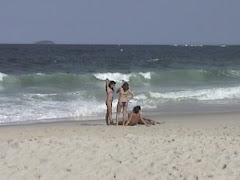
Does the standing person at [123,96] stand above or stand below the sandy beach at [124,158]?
above

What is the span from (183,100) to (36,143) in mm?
11078

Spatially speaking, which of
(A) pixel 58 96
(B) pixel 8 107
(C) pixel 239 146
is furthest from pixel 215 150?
(A) pixel 58 96

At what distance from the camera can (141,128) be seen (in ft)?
37.0

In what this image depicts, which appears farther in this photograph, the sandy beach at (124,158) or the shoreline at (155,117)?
the shoreline at (155,117)

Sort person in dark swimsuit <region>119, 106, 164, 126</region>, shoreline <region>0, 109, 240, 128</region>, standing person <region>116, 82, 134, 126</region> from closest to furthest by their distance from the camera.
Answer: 1. person in dark swimsuit <region>119, 106, 164, 126</region>
2. standing person <region>116, 82, 134, 126</region>
3. shoreline <region>0, 109, 240, 128</region>

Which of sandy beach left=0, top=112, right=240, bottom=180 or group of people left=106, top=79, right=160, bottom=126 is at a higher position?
group of people left=106, top=79, right=160, bottom=126

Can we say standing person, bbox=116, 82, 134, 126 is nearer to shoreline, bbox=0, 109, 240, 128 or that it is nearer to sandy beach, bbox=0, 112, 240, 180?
shoreline, bbox=0, 109, 240, 128

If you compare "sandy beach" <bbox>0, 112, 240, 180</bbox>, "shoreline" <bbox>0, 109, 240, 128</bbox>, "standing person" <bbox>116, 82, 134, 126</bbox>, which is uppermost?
"standing person" <bbox>116, 82, 134, 126</bbox>

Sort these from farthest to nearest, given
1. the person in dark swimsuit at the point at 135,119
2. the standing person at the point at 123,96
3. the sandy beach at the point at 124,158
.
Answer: the standing person at the point at 123,96 < the person in dark swimsuit at the point at 135,119 < the sandy beach at the point at 124,158

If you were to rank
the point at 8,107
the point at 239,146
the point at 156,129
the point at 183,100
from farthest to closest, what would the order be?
the point at 183,100, the point at 8,107, the point at 156,129, the point at 239,146

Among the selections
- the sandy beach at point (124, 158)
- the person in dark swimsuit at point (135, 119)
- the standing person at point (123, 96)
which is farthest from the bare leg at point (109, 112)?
the sandy beach at point (124, 158)

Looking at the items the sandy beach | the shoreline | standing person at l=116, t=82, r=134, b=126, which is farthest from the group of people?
the sandy beach

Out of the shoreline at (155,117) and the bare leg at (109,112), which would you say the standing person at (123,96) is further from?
the shoreline at (155,117)

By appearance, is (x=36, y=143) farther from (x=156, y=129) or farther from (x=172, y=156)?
(x=156, y=129)
